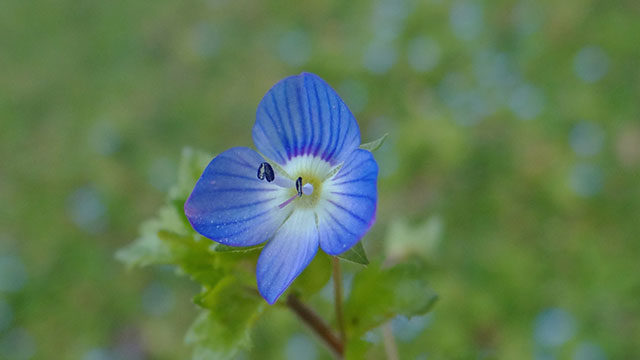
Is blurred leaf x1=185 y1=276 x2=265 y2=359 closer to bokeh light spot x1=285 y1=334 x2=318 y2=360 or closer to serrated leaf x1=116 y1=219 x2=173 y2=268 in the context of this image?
serrated leaf x1=116 y1=219 x2=173 y2=268

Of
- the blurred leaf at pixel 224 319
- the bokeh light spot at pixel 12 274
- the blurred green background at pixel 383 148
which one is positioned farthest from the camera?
the bokeh light spot at pixel 12 274

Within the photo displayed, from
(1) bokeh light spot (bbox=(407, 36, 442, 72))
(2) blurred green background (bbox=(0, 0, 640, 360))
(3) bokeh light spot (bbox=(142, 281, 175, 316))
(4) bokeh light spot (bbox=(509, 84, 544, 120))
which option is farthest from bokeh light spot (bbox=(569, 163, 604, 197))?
(3) bokeh light spot (bbox=(142, 281, 175, 316))

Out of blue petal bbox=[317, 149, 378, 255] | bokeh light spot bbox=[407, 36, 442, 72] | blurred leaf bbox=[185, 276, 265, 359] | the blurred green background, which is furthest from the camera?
bokeh light spot bbox=[407, 36, 442, 72]

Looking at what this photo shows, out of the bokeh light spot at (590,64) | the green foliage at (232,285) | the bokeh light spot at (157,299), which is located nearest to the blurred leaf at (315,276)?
the green foliage at (232,285)

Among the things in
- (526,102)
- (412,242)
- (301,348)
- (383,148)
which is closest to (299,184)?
(412,242)

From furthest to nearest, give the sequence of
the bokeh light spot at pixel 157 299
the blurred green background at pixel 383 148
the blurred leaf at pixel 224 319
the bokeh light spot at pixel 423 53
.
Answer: the bokeh light spot at pixel 423 53, the bokeh light spot at pixel 157 299, the blurred green background at pixel 383 148, the blurred leaf at pixel 224 319

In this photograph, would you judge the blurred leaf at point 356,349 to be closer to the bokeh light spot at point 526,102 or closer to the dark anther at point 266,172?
the dark anther at point 266,172

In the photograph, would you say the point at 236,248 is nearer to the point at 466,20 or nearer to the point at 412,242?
the point at 412,242

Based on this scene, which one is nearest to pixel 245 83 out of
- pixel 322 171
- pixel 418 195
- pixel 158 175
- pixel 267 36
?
pixel 267 36

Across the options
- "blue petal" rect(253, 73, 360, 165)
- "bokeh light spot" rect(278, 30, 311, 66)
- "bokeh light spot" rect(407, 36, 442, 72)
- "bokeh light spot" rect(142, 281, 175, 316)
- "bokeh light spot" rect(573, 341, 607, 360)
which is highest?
"blue petal" rect(253, 73, 360, 165)
